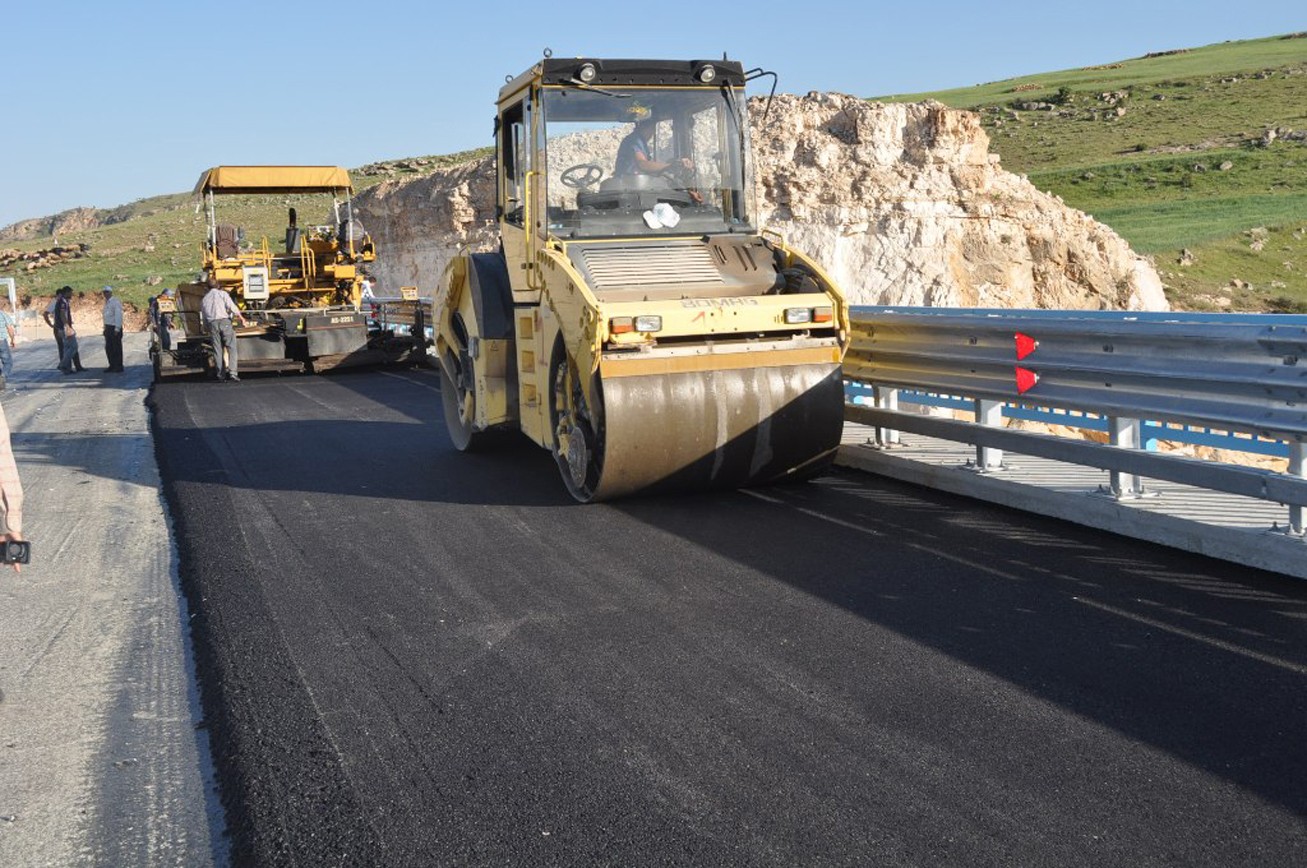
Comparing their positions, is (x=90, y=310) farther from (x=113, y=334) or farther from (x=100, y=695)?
(x=100, y=695)

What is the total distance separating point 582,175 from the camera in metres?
9.00

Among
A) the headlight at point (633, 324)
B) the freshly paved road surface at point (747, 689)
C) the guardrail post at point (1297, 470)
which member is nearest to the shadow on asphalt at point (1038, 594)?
the freshly paved road surface at point (747, 689)

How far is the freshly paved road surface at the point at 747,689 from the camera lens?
3736 mm

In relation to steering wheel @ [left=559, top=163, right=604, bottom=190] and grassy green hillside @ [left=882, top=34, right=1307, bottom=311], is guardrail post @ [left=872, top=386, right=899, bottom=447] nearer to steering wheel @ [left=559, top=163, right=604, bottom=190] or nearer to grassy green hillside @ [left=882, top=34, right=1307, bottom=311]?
steering wheel @ [left=559, top=163, right=604, bottom=190]

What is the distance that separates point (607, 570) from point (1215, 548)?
286cm

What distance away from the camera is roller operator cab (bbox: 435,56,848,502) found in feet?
26.2

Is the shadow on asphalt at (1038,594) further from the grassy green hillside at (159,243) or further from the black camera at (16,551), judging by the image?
the grassy green hillside at (159,243)

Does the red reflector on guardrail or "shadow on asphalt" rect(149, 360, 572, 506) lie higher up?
the red reflector on guardrail

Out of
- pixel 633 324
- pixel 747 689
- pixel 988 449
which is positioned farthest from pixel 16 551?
pixel 988 449

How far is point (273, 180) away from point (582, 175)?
1405 centimetres

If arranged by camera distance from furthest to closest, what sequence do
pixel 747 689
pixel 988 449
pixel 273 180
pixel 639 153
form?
pixel 273 180
pixel 639 153
pixel 988 449
pixel 747 689

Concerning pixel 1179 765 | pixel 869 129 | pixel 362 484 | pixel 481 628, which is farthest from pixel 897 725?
pixel 869 129

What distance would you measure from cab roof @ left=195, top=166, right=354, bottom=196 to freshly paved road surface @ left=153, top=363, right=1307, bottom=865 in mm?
14225

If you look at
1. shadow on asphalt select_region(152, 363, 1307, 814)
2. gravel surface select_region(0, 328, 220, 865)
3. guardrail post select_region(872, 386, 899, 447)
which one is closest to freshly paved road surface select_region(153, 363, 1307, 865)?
shadow on asphalt select_region(152, 363, 1307, 814)
